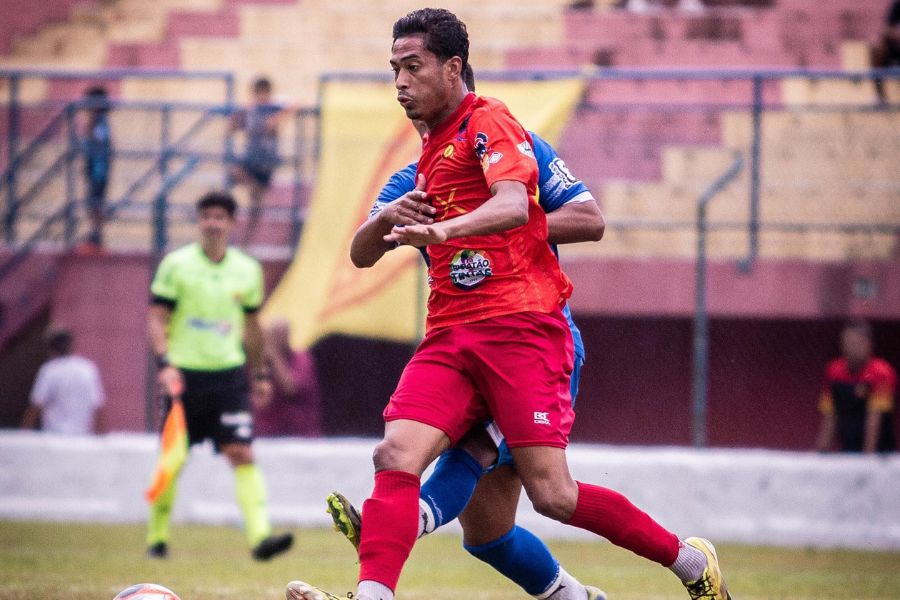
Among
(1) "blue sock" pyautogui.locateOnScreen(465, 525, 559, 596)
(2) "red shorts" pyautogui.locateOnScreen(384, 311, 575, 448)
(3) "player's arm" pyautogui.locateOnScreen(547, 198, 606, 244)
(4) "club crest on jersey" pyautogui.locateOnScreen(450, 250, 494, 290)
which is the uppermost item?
(3) "player's arm" pyautogui.locateOnScreen(547, 198, 606, 244)

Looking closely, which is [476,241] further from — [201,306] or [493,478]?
[201,306]

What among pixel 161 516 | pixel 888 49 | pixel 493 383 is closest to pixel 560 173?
pixel 493 383

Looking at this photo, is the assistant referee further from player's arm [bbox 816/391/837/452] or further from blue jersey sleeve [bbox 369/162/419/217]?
player's arm [bbox 816/391/837/452]

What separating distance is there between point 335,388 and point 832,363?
449 cm

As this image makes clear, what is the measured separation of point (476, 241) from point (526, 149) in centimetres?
39

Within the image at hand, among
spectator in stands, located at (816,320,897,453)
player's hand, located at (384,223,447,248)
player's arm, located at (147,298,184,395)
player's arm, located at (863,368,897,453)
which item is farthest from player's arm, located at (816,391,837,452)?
player's hand, located at (384,223,447,248)

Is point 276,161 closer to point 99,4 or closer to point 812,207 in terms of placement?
point 812,207

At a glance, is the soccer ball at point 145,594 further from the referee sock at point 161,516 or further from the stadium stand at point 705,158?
the stadium stand at point 705,158

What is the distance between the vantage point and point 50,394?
47.3ft

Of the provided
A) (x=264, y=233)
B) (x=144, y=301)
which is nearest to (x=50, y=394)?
(x=144, y=301)

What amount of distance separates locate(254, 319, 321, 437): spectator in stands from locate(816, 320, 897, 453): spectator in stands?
4.56m

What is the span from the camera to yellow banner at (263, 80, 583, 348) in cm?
1247

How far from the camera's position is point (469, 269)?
17.9ft

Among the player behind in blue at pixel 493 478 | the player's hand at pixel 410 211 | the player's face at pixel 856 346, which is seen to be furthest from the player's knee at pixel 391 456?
the player's face at pixel 856 346
